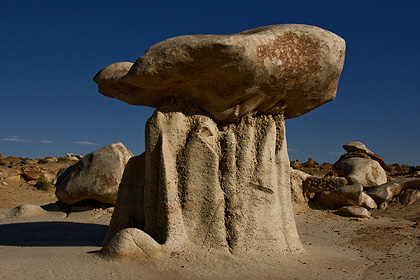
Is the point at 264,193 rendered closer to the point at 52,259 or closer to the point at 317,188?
the point at 52,259

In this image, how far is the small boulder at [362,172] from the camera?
Answer: 13.7 metres

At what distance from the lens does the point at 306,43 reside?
543 centimetres

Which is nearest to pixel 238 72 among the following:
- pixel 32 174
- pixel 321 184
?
pixel 321 184

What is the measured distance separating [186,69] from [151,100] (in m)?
0.94

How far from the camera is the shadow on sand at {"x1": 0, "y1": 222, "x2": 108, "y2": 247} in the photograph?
6.80 m

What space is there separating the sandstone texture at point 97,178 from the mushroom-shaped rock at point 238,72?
481 cm

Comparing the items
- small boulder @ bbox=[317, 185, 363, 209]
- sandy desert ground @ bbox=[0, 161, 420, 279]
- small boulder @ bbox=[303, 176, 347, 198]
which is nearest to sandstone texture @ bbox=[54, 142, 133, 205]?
sandy desert ground @ bbox=[0, 161, 420, 279]

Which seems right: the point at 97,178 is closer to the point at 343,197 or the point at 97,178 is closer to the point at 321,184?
the point at 321,184

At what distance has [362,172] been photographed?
14.0 metres

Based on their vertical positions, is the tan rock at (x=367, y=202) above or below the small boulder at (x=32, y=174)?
below

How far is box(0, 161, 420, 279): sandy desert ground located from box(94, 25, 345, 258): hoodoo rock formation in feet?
0.84

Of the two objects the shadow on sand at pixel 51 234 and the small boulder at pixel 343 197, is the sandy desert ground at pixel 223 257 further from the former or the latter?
the small boulder at pixel 343 197

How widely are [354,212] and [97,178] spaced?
6708 mm

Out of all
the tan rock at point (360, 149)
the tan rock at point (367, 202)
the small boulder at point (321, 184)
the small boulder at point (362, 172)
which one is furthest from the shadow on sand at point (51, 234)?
the tan rock at point (360, 149)
